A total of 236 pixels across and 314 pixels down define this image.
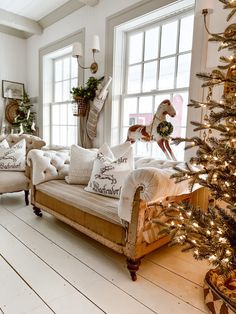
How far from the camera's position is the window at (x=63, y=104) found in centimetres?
396

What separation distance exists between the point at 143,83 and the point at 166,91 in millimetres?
382

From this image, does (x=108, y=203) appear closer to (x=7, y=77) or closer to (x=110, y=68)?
(x=110, y=68)

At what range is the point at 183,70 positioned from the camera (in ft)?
8.53

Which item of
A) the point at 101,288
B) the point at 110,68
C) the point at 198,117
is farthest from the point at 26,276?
the point at 110,68

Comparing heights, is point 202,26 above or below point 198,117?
above

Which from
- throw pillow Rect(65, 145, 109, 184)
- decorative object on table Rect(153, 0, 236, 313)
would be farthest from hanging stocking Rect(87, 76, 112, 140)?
decorative object on table Rect(153, 0, 236, 313)

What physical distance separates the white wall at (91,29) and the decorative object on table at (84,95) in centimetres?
19

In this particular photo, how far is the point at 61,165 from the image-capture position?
8.69ft

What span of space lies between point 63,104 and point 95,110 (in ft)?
4.03

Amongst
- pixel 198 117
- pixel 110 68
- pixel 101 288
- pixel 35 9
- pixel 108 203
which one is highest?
pixel 35 9


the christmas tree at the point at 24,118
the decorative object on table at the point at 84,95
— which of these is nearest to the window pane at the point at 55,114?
the christmas tree at the point at 24,118

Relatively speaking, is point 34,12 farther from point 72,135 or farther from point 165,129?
point 165,129

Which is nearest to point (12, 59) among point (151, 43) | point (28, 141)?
point (28, 141)

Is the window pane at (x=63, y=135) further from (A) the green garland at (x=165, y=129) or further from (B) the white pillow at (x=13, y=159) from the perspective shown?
(A) the green garland at (x=165, y=129)
